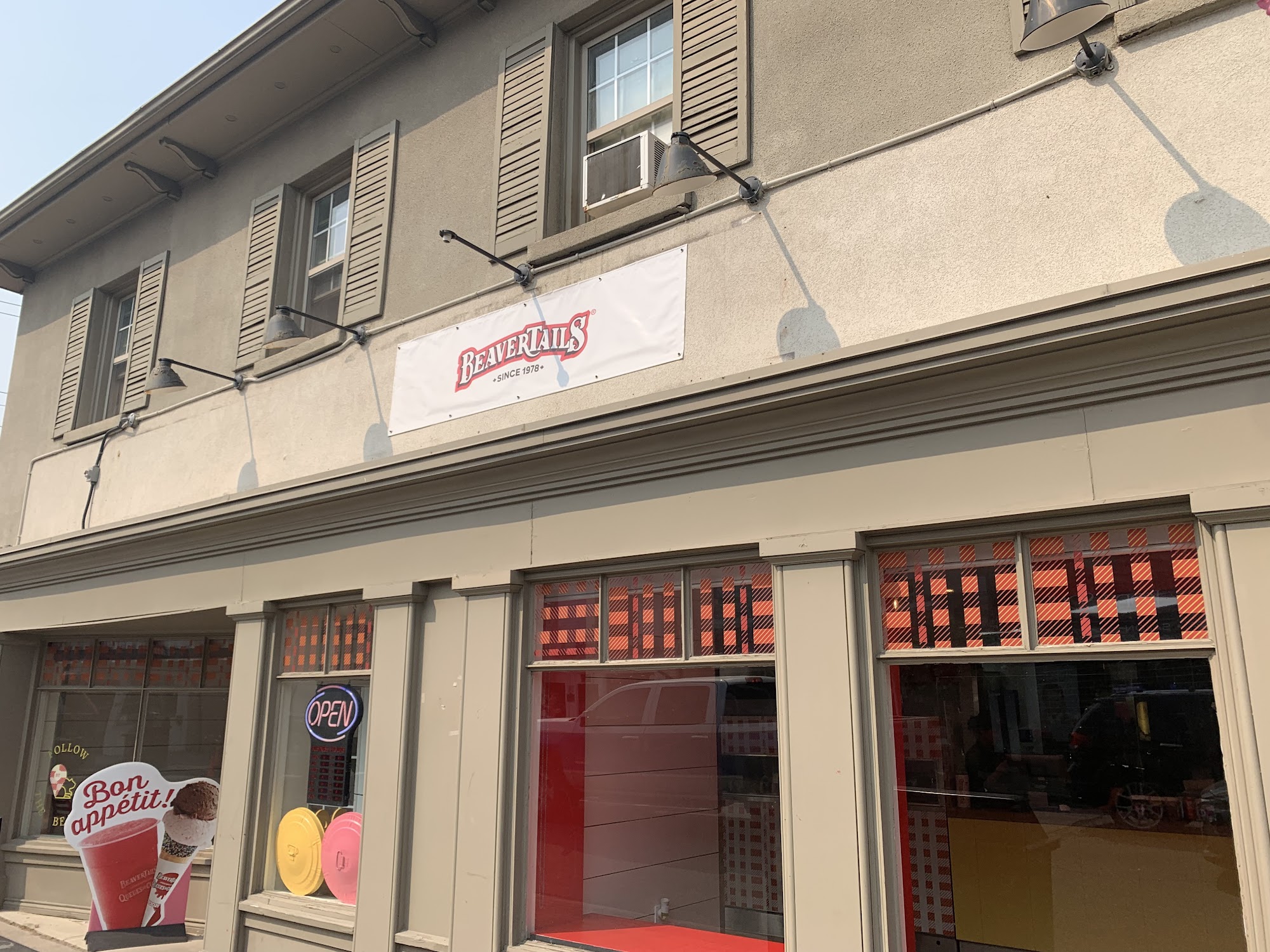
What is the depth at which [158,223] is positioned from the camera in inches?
428

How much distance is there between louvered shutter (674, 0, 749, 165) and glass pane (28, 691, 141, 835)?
8.91m

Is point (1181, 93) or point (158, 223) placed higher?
point (158, 223)

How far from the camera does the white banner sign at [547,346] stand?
6176mm

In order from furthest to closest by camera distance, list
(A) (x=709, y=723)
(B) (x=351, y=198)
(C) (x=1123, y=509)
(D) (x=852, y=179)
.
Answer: (B) (x=351, y=198) < (A) (x=709, y=723) < (D) (x=852, y=179) < (C) (x=1123, y=509)

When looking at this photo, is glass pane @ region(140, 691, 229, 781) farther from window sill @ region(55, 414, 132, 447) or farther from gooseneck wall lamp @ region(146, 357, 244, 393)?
gooseneck wall lamp @ region(146, 357, 244, 393)

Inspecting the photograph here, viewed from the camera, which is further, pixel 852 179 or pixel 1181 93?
pixel 852 179

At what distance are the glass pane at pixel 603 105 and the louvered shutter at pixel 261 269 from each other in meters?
3.54

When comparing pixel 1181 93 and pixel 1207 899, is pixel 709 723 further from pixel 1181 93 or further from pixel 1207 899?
pixel 1181 93

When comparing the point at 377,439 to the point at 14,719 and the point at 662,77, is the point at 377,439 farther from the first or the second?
the point at 14,719

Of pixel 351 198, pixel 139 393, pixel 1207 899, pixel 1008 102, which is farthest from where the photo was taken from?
pixel 139 393

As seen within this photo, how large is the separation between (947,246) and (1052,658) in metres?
2.13

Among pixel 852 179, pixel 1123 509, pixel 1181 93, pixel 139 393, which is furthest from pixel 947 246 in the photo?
pixel 139 393

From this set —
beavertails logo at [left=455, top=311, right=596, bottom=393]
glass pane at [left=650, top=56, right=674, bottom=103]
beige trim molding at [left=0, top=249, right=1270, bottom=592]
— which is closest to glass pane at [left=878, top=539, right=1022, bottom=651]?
beige trim molding at [left=0, top=249, right=1270, bottom=592]

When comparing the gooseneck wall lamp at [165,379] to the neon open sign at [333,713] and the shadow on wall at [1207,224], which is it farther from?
the shadow on wall at [1207,224]
